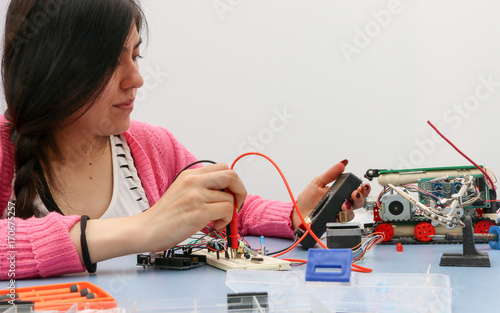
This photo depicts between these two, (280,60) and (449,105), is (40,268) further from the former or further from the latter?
(449,105)

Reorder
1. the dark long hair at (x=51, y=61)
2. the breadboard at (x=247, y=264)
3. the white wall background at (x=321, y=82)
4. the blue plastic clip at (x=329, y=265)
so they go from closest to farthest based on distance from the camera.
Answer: the blue plastic clip at (x=329, y=265) < the breadboard at (x=247, y=264) < the dark long hair at (x=51, y=61) < the white wall background at (x=321, y=82)

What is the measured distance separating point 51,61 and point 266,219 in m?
0.60

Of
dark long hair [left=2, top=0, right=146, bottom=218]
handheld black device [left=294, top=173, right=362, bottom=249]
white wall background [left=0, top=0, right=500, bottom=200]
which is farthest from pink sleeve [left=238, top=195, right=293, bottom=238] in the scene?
white wall background [left=0, top=0, right=500, bottom=200]

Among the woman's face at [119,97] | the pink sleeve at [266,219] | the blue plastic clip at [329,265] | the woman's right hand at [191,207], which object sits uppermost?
the woman's face at [119,97]

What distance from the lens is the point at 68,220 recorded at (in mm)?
793

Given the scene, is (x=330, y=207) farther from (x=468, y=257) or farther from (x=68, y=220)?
(x=68, y=220)

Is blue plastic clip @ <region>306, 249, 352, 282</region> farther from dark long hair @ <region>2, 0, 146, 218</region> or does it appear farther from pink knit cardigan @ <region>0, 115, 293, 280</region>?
dark long hair @ <region>2, 0, 146, 218</region>

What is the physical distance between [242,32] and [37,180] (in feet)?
4.89

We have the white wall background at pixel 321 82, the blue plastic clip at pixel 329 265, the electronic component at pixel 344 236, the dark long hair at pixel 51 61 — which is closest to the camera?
the blue plastic clip at pixel 329 265

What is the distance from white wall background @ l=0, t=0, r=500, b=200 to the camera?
91.2 inches

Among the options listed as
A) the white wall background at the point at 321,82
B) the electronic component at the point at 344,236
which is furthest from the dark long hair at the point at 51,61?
the white wall background at the point at 321,82

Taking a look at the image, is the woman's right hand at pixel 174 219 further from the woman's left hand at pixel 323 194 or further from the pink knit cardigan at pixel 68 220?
the woman's left hand at pixel 323 194

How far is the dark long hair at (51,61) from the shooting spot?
39.1 inches

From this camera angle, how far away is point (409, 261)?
804 mm
